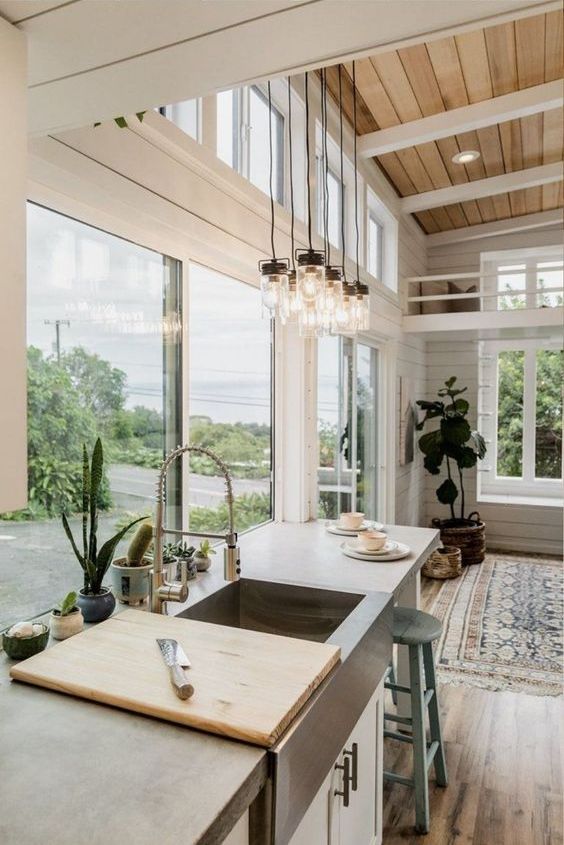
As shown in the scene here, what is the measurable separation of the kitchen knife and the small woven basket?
4188 mm

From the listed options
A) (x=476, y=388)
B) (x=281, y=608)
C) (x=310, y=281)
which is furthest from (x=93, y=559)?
(x=476, y=388)

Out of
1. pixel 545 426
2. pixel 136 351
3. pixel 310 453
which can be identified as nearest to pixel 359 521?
pixel 310 453

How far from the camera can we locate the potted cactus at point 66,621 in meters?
1.38

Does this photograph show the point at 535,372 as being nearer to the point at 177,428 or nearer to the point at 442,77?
the point at 442,77

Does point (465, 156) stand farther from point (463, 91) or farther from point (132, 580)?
point (132, 580)

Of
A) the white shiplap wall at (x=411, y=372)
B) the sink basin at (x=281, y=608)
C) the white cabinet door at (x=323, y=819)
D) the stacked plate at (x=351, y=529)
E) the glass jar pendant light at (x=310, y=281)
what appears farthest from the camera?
the white shiplap wall at (x=411, y=372)

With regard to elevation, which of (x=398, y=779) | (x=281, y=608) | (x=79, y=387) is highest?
(x=79, y=387)

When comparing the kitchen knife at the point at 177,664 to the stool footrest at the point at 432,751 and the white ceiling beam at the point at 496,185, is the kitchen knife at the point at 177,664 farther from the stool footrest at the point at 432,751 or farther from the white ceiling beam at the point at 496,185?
the white ceiling beam at the point at 496,185

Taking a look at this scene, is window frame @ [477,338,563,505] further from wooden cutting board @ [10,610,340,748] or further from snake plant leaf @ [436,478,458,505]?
wooden cutting board @ [10,610,340,748]

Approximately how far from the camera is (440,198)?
523cm

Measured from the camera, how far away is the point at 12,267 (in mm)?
896

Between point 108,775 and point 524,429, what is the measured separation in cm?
620

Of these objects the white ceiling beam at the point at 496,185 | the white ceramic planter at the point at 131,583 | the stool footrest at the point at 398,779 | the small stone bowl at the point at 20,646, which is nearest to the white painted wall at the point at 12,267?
the small stone bowl at the point at 20,646

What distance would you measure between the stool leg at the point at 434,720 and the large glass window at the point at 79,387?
50.3 inches
